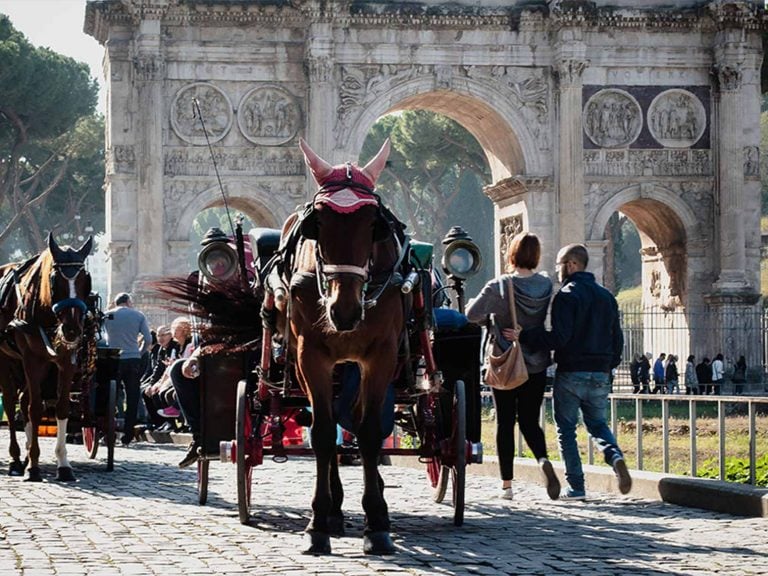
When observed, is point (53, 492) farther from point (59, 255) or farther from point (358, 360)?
point (358, 360)

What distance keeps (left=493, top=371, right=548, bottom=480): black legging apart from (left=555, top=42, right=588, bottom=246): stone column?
81.4 ft

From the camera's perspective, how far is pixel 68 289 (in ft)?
45.1

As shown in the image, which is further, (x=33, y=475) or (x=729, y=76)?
(x=729, y=76)

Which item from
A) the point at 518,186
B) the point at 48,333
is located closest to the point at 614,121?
the point at 518,186

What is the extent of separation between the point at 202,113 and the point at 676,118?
10.1 m

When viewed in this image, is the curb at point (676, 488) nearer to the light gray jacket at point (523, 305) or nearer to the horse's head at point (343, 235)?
the light gray jacket at point (523, 305)

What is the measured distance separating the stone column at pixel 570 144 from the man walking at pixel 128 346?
1766cm

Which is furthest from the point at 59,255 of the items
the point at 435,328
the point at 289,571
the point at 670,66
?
the point at 670,66

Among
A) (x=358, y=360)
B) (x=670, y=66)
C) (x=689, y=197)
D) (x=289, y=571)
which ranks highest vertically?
(x=670, y=66)

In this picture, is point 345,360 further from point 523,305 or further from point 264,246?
point 523,305

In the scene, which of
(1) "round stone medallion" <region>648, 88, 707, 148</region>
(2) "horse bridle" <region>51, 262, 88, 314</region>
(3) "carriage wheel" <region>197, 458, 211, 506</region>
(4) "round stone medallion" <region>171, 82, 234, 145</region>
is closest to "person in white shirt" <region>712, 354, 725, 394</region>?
(1) "round stone medallion" <region>648, 88, 707, 148</region>

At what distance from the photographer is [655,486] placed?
474 inches

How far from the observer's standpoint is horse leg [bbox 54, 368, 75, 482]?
1395 centimetres

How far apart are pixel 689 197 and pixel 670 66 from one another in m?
2.83
